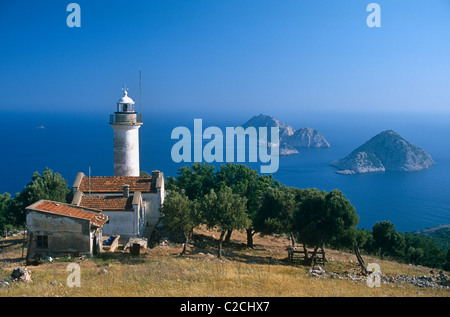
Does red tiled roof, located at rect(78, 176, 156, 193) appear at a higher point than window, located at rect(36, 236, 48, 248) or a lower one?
higher

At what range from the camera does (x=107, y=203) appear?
87.4ft

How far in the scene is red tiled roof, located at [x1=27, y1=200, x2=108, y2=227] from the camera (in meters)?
21.5

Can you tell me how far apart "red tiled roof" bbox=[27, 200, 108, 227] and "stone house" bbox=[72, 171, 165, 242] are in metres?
2.56

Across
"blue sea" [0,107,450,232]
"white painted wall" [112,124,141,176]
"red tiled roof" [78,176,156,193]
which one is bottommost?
"blue sea" [0,107,450,232]

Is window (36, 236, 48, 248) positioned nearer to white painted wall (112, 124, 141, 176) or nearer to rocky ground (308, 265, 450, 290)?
white painted wall (112, 124, 141, 176)

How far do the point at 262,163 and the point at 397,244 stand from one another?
122 meters

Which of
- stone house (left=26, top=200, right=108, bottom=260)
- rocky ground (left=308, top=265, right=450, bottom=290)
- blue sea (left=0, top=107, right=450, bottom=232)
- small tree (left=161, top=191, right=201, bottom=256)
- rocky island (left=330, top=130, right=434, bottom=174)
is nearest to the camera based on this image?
rocky ground (left=308, top=265, right=450, bottom=290)

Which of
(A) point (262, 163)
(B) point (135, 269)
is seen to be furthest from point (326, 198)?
(A) point (262, 163)

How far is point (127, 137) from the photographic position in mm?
32594

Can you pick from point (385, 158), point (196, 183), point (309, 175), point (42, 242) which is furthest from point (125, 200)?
point (385, 158)

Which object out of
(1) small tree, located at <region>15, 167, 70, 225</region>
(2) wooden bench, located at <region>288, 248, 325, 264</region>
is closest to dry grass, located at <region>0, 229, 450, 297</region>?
(2) wooden bench, located at <region>288, 248, 325, 264</region>

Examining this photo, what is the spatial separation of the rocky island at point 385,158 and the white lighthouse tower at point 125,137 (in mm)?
149036

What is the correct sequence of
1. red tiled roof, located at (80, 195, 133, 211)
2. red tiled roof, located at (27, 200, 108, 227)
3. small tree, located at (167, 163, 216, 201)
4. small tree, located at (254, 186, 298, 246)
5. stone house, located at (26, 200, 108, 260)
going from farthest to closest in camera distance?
small tree, located at (167, 163, 216, 201), small tree, located at (254, 186, 298, 246), red tiled roof, located at (80, 195, 133, 211), red tiled roof, located at (27, 200, 108, 227), stone house, located at (26, 200, 108, 260)
